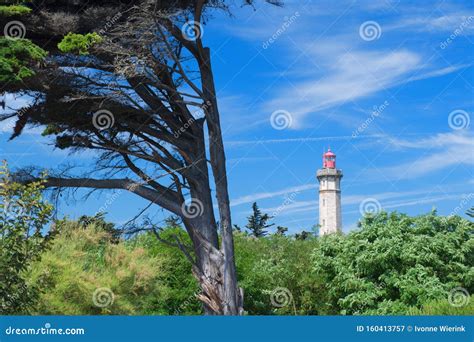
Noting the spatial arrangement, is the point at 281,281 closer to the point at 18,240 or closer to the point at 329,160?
the point at 18,240

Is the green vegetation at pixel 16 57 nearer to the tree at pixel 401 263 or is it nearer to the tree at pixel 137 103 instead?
the tree at pixel 137 103

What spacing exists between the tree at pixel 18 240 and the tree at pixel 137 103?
5284mm

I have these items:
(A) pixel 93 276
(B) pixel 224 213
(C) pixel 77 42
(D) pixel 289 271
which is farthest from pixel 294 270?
(C) pixel 77 42

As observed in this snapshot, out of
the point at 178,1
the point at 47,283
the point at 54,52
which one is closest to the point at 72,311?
the point at 47,283

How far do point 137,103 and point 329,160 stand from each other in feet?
119

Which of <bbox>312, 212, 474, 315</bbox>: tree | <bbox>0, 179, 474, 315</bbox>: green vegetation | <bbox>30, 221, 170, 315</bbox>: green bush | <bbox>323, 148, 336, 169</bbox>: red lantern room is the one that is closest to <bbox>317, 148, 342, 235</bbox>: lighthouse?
<bbox>323, 148, 336, 169</bbox>: red lantern room

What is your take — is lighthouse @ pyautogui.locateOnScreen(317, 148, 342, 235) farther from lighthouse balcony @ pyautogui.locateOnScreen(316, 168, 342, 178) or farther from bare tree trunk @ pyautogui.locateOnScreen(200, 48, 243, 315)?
bare tree trunk @ pyautogui.locateOnScreen(200, 48, 243, 315)

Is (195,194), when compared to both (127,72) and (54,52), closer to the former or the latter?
(127,72)

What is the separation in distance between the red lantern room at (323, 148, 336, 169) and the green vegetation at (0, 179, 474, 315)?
29.7 metres

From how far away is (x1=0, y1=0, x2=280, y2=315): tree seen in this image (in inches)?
568

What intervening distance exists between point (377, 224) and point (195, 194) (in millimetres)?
4625

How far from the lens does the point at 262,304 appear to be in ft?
60.0

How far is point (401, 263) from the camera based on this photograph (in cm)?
1567

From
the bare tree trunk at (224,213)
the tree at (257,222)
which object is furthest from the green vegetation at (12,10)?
the tree at (257,222)
